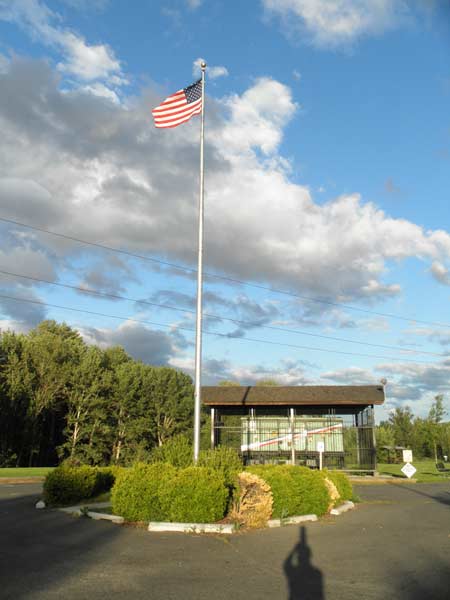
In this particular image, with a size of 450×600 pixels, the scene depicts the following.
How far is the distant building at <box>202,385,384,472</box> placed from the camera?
118ft

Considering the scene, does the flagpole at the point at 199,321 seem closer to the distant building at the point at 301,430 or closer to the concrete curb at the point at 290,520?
the concrete curb at the point at 290,520

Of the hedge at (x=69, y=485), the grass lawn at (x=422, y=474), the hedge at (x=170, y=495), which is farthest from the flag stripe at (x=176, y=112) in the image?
the grass lawn at (x=422, y=474)

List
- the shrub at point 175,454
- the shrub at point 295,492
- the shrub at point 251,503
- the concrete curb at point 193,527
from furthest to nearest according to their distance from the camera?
Result: the shrub at point 175,454 → the shrub at point 295,492 → the shrub at point 251,503 → the concrete curb at point 193,527

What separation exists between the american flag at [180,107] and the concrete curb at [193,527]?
41.1 ft

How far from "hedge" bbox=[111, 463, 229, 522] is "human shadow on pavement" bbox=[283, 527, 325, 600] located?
93.4 inches

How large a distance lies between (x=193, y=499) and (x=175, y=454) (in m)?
3.64

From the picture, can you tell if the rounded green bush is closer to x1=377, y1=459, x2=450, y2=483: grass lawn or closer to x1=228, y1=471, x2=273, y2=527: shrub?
x1=228, y1=471, x2=273, y2=527: shrub

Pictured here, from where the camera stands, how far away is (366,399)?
36812 millimetres

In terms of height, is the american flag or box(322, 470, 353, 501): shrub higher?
the american flag

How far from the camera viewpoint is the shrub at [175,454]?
14.9 meters

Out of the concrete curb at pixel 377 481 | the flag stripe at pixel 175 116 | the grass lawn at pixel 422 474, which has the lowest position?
the grass lawn at pixel 422 474

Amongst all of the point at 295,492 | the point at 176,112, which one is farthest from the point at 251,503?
the point at 176,112

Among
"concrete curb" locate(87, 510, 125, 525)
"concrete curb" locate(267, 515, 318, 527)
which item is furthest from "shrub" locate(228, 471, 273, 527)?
"concrete curb" locate(87, 510, 125, 525)

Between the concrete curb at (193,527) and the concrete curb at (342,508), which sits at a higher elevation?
the concrete curb at (193,527)
